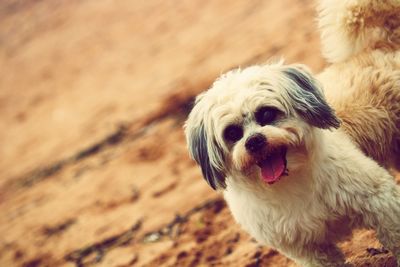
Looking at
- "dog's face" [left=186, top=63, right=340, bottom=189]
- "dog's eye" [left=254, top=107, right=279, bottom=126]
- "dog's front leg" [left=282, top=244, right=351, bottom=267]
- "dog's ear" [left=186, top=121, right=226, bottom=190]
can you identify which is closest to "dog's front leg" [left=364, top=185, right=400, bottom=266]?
"dog's front leg" [left=282, top=244, right=351, bottom=267]

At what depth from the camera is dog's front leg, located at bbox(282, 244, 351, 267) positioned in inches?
126

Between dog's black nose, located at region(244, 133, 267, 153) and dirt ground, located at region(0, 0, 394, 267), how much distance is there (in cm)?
127

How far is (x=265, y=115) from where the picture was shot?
9.53ft

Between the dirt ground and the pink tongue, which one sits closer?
the pink tongue

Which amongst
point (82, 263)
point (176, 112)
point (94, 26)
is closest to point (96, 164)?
point (176, 112)

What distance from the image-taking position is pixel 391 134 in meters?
3.45

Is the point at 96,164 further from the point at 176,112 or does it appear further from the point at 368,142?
the point at 368,142

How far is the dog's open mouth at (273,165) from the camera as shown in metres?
2.83

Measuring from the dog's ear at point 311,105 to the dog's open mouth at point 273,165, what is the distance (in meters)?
A: 0.25

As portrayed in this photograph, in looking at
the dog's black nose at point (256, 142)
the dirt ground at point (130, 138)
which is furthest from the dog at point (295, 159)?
the dirt ground at point (130, 138)

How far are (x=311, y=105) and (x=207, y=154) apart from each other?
64 centimetres

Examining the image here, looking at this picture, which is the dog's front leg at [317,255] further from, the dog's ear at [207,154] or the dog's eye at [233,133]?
the dog's eye at [233,133]

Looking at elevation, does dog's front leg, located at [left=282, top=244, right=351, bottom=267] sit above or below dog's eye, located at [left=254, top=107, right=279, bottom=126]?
below

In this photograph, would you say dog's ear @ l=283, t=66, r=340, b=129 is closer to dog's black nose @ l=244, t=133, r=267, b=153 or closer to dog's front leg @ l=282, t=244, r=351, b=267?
dog's black nose @ l=244, t=133, r=267, b=153
